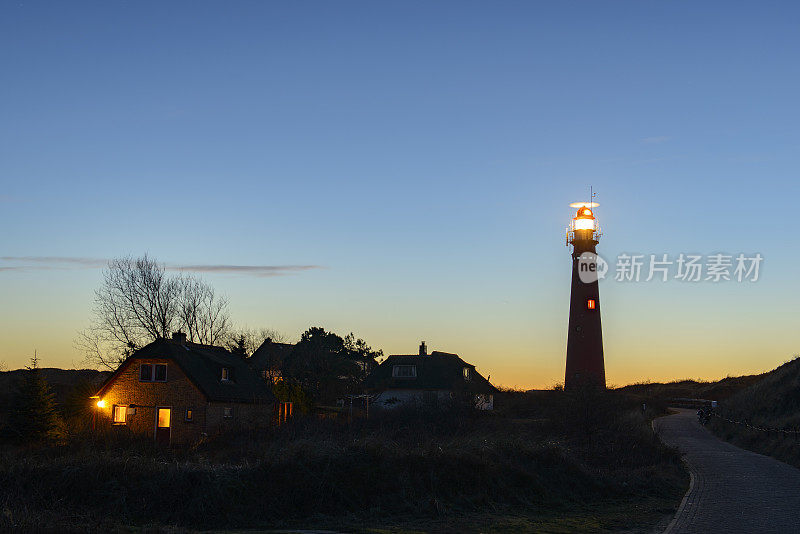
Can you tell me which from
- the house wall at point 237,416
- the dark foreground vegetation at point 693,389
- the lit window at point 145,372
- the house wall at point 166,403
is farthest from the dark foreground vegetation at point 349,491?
the dark foreground vegetation at point 693,389

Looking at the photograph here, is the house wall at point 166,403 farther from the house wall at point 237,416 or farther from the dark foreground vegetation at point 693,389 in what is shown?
the dark foreground vegetation at point 693,389

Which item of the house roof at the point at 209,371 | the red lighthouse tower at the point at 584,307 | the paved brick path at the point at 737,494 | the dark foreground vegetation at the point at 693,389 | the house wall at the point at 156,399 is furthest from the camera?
the dark foreground vegetation at the point at 693,389

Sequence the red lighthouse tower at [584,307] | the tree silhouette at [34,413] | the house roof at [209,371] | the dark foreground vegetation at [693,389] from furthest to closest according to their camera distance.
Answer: the dark foreground vegetation at [693,389] < the red lighthouse tower at [584,307] < the house roof at [209,371] < the tree silhouette at [34,413]

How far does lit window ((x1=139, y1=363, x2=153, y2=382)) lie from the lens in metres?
41.3

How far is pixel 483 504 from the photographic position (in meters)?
17.5

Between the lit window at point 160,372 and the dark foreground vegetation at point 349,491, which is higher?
the lit window at point 160,372

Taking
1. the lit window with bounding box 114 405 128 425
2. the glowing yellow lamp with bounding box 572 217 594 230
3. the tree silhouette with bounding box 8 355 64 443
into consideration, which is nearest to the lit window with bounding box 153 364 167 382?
the lit window with bounding box 114 405 128 425

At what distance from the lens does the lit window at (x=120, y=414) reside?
41188 mm

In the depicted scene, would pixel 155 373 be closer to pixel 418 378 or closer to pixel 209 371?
pixel 209 371

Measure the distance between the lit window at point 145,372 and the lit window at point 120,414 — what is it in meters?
1.84

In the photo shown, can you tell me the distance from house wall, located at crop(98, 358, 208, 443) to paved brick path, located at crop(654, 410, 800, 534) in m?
24.9

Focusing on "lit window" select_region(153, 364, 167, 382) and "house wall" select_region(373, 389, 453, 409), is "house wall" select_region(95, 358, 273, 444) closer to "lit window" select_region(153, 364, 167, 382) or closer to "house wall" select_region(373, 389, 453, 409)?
"lit window" select_region(153, 364, 167, 382)

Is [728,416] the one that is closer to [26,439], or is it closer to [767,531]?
[767,531]

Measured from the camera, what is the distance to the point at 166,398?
40969mm
